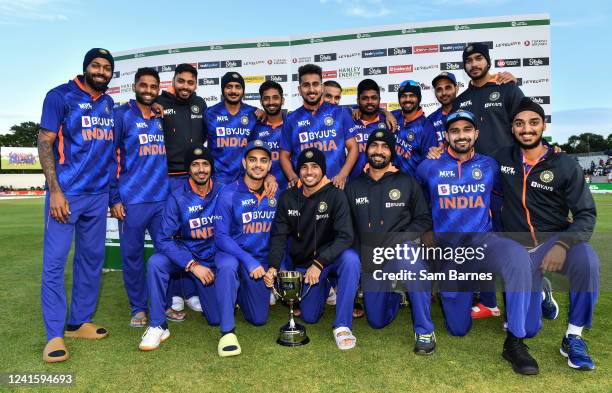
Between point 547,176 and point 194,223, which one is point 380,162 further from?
point 194,223

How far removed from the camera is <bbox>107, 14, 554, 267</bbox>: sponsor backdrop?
29.9ft

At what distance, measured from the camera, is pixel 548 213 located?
150 inches

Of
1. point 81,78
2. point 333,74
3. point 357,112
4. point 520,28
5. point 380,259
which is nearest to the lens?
point 81,78

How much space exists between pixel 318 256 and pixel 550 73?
805 cm

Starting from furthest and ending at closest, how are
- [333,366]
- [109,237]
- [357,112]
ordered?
[109,237], [357,112], [333,366]

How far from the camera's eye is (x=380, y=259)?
4188 millimetres

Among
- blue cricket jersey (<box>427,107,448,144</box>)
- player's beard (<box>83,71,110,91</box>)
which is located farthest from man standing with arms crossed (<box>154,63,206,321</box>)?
blue cricket jersey (<box>427,107,448,144</box>)

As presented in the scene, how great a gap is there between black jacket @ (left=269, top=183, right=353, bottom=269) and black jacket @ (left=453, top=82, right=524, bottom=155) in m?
1.86

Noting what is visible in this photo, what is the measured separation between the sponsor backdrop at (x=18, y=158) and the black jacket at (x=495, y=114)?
60456mm

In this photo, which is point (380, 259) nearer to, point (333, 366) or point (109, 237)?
point (333, 366)

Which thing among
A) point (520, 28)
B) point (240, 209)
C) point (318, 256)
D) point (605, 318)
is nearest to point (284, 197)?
point (240, 209)

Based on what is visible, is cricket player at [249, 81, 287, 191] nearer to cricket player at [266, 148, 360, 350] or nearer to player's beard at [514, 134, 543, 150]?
cricket player at [266, 148, 360, 350]

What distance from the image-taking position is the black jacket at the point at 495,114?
4770mm

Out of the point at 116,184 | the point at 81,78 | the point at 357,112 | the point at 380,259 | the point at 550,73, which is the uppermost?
the point at 550,73
